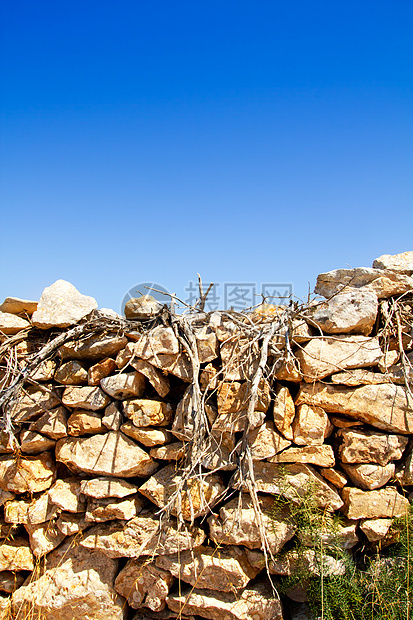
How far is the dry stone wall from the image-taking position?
3023mm

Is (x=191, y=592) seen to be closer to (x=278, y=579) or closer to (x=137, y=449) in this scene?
(x=278, y=579)

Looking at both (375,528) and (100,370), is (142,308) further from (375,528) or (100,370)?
(375,528)

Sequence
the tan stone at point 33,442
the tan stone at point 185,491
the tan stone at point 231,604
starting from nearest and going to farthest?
1. the tan stone at point 231,604
2. the tan stone at point 185,491
3. the tan stone at point 33,442

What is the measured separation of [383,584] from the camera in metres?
2.77

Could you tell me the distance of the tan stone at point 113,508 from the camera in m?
3.16

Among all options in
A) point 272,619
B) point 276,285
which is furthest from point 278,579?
point 276,285

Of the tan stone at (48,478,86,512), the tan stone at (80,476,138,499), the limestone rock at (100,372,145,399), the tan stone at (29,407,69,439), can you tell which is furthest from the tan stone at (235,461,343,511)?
the tan stone at (29,407,69,439)

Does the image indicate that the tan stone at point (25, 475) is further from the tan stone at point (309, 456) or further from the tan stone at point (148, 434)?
the tan stone at point (309, 456)

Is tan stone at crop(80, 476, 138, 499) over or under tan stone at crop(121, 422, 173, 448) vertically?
under

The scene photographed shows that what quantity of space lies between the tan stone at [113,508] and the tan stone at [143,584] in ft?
1.26

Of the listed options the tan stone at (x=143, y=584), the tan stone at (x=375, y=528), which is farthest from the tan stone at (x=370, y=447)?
the tan stone at (x=143, y=584)

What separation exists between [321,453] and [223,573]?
1203 millimetres

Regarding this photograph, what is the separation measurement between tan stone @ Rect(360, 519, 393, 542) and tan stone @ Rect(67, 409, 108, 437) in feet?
7.47

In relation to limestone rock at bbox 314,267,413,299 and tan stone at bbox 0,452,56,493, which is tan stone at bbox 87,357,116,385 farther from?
limestone rock at bbox 314,267,413,299
